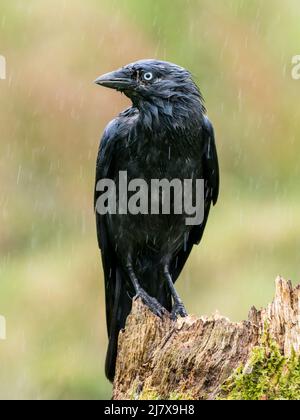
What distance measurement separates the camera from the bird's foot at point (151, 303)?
788cm

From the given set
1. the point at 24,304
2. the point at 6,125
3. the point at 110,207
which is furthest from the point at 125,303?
the point at 6,125

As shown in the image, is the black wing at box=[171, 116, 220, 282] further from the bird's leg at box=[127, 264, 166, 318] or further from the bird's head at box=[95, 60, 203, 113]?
the bird's leg at box=[127, 264, 166, 318]

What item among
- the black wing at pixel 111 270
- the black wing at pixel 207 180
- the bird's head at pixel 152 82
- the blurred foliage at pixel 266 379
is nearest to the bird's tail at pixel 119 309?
the black wing at pixel 111 270

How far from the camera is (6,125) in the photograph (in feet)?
37.4

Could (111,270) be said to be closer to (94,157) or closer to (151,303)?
(151,303)

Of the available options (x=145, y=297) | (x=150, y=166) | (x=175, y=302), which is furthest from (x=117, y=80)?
(x=175, y=302)

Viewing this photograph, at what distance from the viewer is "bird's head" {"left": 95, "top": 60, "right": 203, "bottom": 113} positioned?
26.1 ft

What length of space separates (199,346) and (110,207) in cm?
234

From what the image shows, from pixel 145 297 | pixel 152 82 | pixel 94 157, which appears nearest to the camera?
pixel 152 82

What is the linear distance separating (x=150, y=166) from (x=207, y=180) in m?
0.70

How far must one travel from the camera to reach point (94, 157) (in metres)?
11.3

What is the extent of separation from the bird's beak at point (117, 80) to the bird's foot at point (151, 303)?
1526mm

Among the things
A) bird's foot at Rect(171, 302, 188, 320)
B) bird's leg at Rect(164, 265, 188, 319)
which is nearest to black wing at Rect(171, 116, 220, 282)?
bird's leg at Rect(164, 265, 188, 319)
